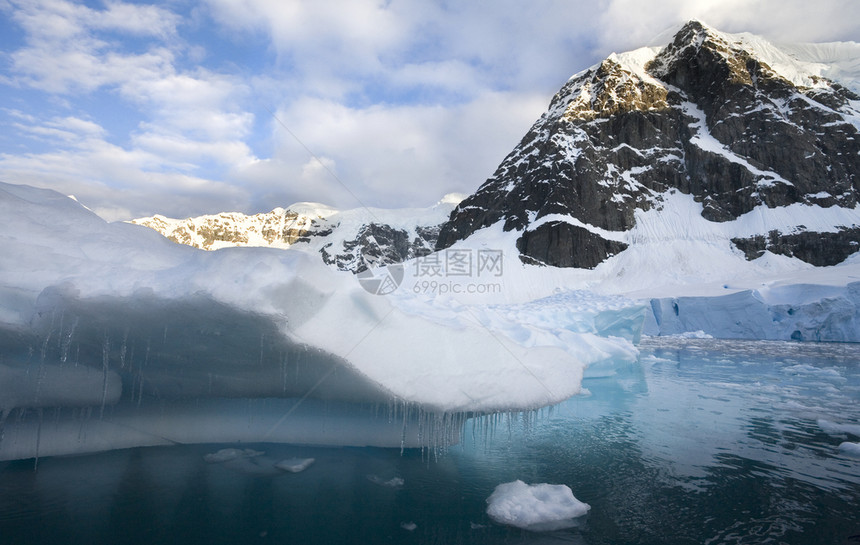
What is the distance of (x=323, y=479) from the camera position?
5957mm

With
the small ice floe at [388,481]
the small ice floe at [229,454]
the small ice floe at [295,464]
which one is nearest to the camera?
the small ice floe at [388,481]

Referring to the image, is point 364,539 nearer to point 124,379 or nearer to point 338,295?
point 338,295

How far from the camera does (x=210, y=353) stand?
6.00m

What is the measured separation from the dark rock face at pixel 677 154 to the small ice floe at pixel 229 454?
6624cm

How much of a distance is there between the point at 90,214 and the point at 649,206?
8181cm

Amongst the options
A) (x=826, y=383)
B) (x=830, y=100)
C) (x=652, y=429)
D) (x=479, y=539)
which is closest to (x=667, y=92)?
(x=830, y=100)

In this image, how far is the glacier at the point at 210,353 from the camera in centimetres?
528

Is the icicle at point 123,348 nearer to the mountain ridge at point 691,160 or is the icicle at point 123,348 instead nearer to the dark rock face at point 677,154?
the mountain ridge at point 691,160

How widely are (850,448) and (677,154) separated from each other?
84923mm

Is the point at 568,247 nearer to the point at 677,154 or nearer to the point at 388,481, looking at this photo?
the point at 677,154

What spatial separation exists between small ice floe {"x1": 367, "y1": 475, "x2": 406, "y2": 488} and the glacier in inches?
34.1

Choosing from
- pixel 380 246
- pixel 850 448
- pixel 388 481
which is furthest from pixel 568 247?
pixel 380 246

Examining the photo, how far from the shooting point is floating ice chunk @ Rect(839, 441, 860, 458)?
7.23 metres

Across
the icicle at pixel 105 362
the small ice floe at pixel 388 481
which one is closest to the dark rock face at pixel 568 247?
the small ice floe at pixel 388 481
